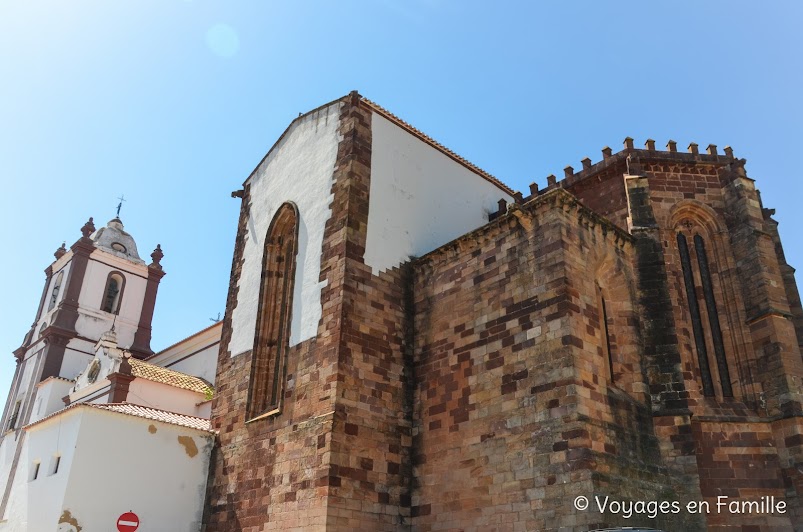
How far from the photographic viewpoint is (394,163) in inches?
584

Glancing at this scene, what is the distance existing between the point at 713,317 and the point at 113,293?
26.8m

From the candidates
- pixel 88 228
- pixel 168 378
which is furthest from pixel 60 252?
pixel 168 378

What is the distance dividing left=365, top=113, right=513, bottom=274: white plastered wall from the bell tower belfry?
1886 centimetres

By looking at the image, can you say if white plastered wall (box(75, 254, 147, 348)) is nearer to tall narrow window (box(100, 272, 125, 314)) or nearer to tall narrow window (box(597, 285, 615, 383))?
tall narrow window (box(100, 272, 125, 314))

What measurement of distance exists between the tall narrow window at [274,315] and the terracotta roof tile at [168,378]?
27.7 ft

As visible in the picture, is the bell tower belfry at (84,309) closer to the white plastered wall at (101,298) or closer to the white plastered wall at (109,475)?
the white plastered wall at (101,298)

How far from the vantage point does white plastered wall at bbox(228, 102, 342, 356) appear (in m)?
13.5

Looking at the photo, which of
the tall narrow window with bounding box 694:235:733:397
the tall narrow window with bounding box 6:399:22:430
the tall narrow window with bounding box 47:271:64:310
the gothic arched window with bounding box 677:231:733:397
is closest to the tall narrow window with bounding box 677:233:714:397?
the gothic arched window with bounding box 677:231:733:397

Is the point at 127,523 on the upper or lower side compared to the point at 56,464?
lower

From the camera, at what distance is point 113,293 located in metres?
31.1

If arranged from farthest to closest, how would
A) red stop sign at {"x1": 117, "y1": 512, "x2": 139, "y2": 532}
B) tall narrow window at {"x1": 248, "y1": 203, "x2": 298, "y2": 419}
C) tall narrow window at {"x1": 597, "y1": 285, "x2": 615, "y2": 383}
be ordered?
tall narrow window at {"x1": 248, "y1": 203, "x2": 298, "y2": 419}
tall narrow window at {"x1": 597, "y1": 285, "x2": 615, "y2": 383}
red stop sign at {"x1": 117, "y1": 512, "x2": 139, "y2": 532}

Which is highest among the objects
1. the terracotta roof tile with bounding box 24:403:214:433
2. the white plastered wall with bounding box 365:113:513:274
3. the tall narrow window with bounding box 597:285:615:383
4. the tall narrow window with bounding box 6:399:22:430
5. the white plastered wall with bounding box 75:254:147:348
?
the white plastered wall with bounding box 75:254:147:348

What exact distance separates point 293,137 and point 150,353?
18.2 metres

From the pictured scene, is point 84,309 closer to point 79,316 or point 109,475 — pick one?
point 79,316
